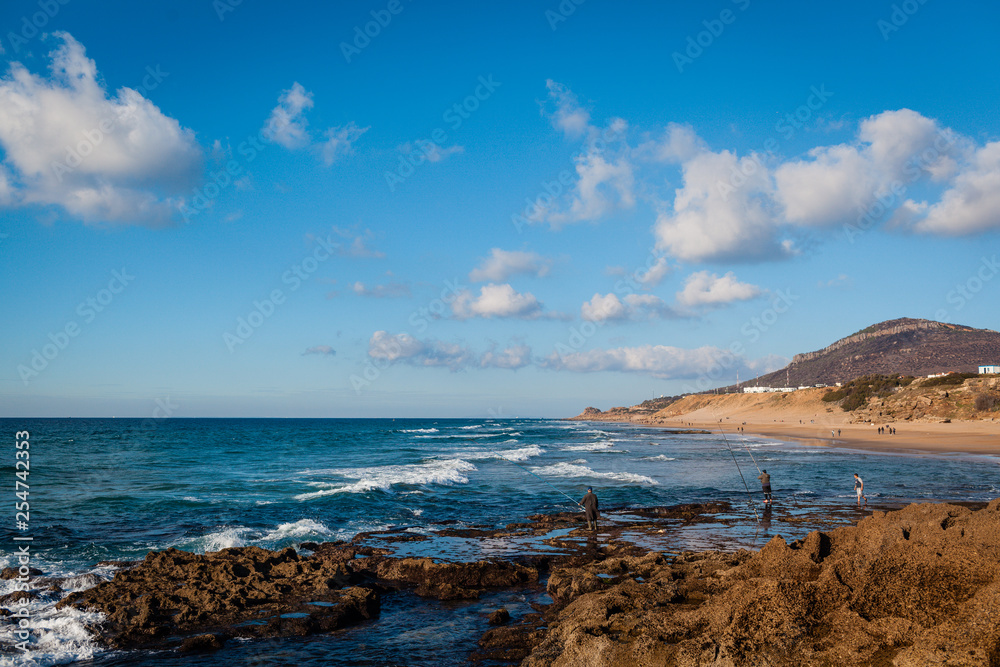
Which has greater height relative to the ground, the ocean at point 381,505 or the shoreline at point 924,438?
the ocean at point 381,505

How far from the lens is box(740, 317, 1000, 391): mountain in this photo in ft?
440

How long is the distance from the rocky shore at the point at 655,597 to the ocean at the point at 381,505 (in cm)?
57

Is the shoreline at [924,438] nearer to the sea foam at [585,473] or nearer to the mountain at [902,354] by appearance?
the sea foam at [585,473]

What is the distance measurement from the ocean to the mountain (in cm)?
11491

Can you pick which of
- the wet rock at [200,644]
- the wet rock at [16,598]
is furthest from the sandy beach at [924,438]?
the wet rock at [16,598]

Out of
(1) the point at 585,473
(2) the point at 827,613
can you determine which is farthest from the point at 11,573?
(1) the point at 585,473

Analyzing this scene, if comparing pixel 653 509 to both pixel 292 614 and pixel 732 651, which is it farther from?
pixel 732 651

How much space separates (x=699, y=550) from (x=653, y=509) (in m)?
6.86

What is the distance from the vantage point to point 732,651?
5.86 m

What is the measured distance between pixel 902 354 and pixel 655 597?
173m

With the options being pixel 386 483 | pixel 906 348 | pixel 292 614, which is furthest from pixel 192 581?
pixel 906 348

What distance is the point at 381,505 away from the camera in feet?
72.4

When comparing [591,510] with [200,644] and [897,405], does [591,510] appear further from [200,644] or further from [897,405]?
[897,405]

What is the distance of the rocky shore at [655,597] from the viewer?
19.1 feet
